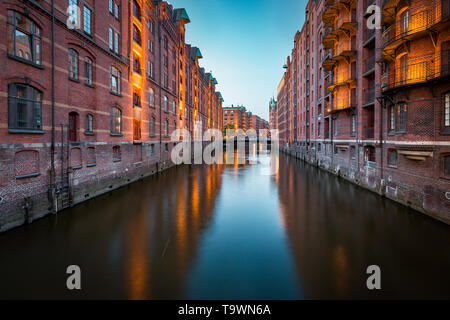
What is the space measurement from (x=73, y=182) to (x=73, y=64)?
20.7ft

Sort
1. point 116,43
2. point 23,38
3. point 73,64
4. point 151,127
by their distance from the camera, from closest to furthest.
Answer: point 23,38
point 73,64
point 116,43
point 151,127

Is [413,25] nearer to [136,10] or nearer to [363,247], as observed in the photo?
[363,247]

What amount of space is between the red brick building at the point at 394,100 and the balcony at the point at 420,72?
0.12 ft

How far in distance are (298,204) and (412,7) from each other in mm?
11192

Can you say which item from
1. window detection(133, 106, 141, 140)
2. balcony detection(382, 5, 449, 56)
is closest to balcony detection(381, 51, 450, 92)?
balcony detection(382, 5, 449, 56)

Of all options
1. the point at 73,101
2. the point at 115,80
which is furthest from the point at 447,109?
the point at 115,80

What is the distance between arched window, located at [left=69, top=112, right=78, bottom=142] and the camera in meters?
12.8

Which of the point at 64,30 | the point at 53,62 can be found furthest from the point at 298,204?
the point at 64,30

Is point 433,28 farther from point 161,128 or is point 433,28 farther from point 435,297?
point 161,128

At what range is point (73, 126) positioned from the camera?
1308 centimetres

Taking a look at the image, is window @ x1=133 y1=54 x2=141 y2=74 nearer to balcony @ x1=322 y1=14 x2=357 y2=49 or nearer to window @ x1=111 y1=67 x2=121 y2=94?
window @ x1=111 y1=67 x2=121 y2=94

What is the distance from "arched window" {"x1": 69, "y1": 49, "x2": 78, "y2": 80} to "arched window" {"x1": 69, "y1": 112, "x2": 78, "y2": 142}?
1.99 meters

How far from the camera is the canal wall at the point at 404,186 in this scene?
977cm
